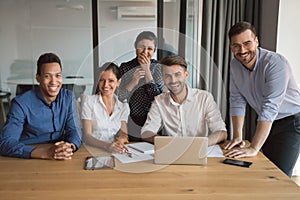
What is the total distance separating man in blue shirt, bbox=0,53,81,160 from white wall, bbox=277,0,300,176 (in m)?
1.75

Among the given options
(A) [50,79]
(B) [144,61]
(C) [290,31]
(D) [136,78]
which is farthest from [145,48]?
(C) [290,31]

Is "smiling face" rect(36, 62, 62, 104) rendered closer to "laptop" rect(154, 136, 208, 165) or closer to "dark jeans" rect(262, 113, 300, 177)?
"laptop" rect(154, 136, 208, 165)

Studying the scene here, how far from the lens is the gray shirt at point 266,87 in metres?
1.59

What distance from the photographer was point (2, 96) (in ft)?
11.7

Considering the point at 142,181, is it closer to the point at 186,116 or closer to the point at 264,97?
the point at 186,116

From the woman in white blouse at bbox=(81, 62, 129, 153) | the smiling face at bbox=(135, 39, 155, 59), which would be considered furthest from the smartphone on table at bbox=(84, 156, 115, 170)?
the smiling face at bbox=(135, 39, 155, 59)

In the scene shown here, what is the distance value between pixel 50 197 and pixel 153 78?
93cm

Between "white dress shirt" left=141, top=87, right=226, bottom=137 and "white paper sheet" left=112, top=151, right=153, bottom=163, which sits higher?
"white dress shirt" left=141, top=87, right=226, bottom=137

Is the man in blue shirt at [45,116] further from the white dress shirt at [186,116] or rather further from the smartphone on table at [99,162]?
the white dress shirt at [186,116]

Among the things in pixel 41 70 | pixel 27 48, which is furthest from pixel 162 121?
pixel 27 48

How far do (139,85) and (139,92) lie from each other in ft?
0.24

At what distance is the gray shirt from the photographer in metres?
1.59

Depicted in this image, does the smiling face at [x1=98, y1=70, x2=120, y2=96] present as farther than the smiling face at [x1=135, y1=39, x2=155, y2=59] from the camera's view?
No

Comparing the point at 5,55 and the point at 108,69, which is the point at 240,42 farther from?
the point at 5,55
